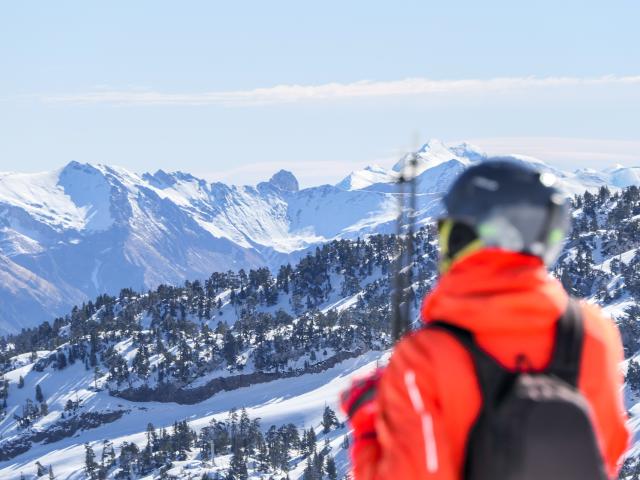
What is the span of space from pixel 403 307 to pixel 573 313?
175 centimetres

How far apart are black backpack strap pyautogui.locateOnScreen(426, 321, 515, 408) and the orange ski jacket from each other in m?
0.03

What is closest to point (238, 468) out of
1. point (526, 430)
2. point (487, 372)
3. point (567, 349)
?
point (567, 349)

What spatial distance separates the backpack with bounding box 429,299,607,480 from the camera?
174 inches

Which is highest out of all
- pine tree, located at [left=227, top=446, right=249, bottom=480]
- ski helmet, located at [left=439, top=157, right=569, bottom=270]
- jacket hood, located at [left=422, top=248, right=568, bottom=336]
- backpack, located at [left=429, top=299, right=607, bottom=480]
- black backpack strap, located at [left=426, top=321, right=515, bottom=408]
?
ski helmet, located at [left=439, top=157, right=569, bottom=270]

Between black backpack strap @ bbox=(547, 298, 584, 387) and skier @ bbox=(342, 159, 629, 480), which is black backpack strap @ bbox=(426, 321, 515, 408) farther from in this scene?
black backpack strap @ bbox=(547, 298, 584, 387)

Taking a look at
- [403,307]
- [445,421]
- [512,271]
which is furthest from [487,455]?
[403,307]

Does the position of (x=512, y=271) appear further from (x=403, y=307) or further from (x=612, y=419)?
(x=403, y=307)

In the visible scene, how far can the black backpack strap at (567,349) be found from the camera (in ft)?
15.9

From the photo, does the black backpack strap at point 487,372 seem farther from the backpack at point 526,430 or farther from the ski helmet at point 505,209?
the ski helmet at point 505,209

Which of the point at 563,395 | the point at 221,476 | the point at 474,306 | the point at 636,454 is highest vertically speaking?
the point at 474,306

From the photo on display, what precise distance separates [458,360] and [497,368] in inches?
8.5

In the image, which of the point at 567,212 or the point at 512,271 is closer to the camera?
the point at 512,271

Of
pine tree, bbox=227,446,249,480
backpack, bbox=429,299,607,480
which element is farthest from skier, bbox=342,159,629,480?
pine tree, bbox=227,446,249,480

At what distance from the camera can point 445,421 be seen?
15.0ft
